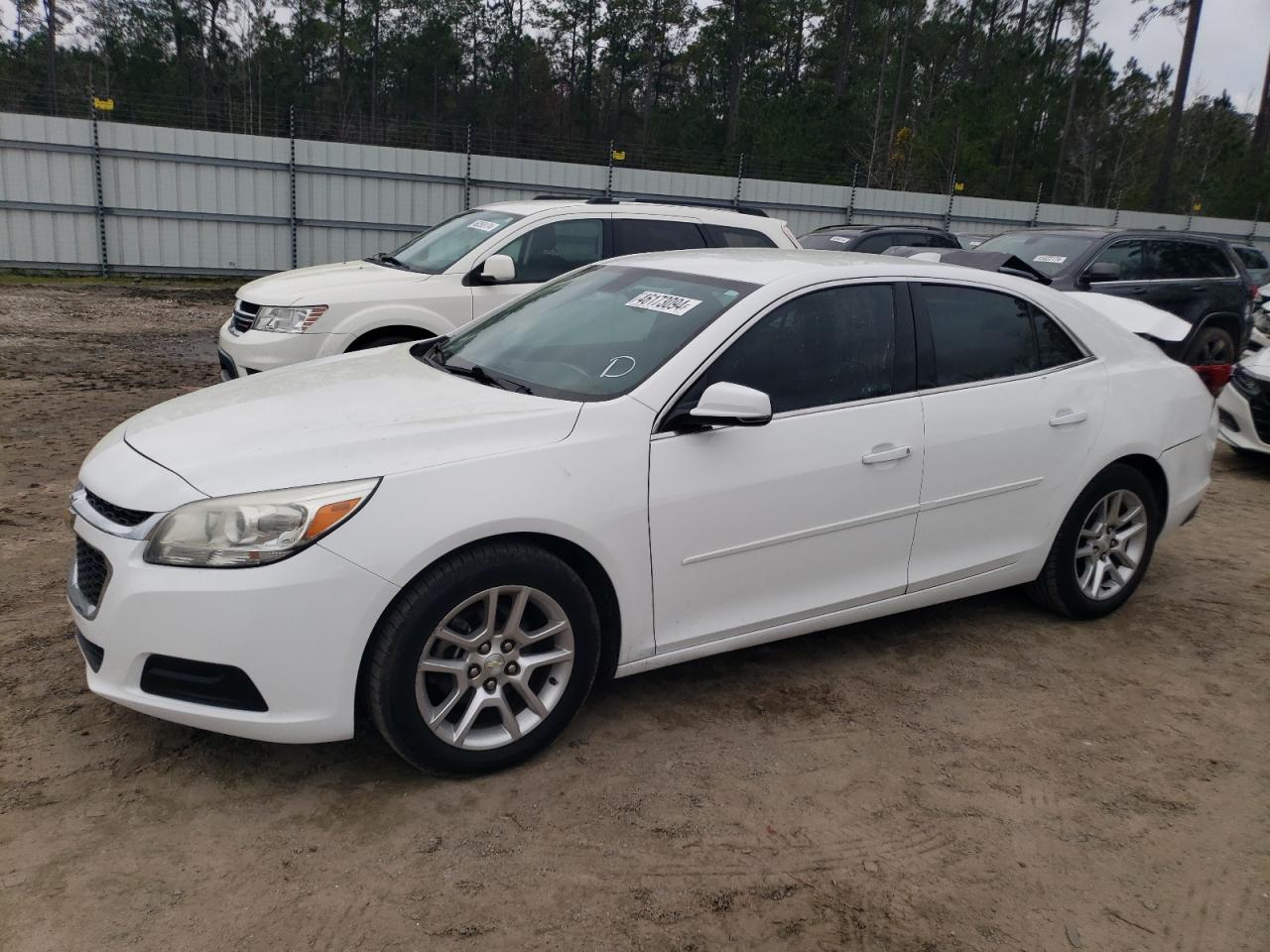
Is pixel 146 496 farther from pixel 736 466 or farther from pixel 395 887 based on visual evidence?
pixel 736 466

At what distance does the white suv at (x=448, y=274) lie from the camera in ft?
22.9

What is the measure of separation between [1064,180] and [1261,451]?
37892 mm

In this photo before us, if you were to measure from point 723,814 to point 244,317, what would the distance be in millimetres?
5653

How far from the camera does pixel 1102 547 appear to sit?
462 cm

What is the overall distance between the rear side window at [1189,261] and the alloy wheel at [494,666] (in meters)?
9.45

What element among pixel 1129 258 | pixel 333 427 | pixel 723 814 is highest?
pixel 1129 258

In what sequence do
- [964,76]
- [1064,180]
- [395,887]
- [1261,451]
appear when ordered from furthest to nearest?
[964,76] < [1064,180] < [1261,451] < [395,887]

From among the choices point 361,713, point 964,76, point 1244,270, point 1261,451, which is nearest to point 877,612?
point 361,713

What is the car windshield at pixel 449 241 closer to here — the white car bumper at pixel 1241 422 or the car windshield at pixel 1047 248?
the car windshield at pixel 1047 248

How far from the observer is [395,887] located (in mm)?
2699

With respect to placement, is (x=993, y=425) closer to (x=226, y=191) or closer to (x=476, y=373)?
(x=476, y=373)

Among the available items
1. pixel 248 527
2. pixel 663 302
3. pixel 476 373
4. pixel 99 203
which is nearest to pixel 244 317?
pixel 476 373

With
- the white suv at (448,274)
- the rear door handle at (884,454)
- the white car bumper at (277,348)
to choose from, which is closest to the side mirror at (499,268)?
the white suv at (448,274)

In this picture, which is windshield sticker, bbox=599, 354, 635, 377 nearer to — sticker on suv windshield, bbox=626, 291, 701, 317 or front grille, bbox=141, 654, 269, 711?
sticker on suv windshield, bbox=626, 291, 701, 317
